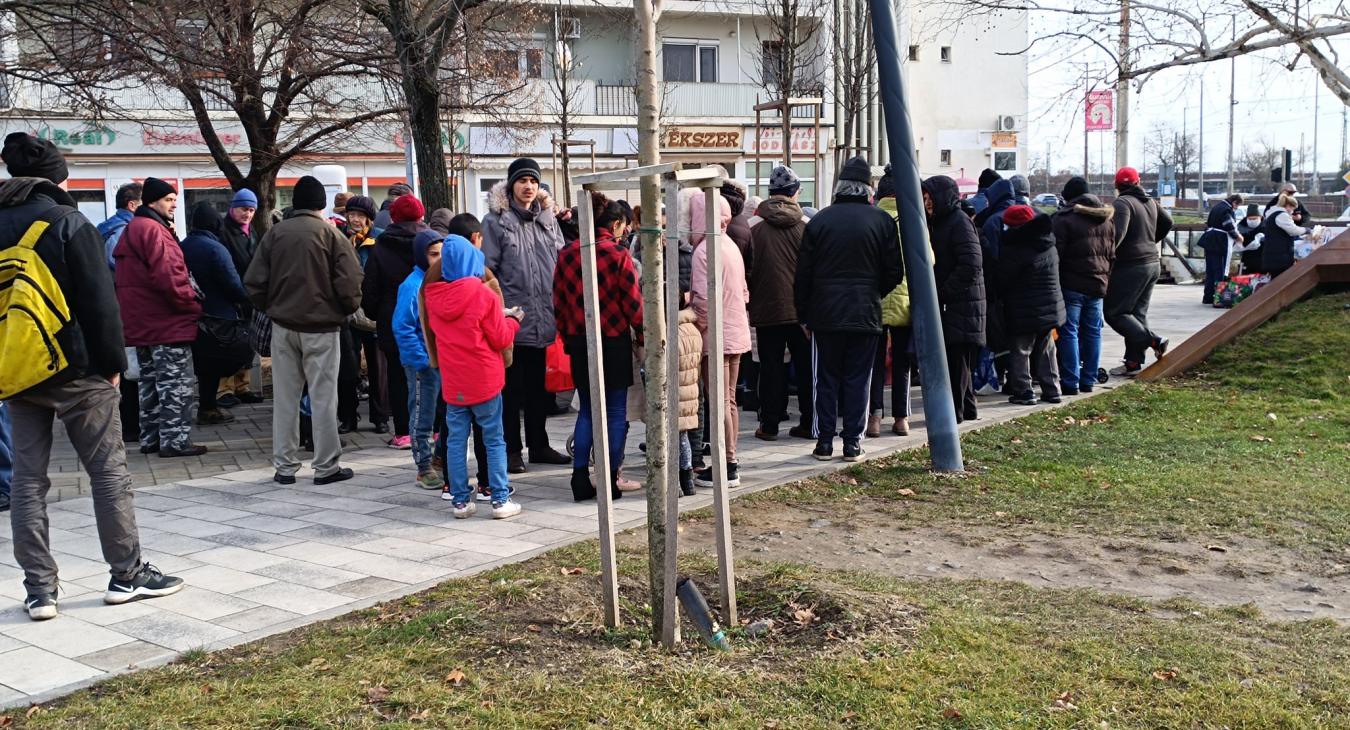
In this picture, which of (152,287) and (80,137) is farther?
(80,137)

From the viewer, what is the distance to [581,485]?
25.6 ft

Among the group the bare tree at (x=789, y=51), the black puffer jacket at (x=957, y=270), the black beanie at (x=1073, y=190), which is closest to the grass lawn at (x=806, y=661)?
the black puffer jacket at (x=957, y=270)

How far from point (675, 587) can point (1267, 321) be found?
1042cm

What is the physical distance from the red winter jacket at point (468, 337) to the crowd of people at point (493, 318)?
0.5 inches

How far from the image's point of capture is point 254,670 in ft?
15.8

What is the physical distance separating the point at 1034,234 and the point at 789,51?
37.2 feet

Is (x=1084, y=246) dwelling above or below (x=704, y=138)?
below

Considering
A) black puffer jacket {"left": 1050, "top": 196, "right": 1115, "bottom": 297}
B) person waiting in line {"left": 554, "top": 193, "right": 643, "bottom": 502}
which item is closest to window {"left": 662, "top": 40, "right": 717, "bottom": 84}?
black puffer jacket {"left": 1050, "top": 196, "right": 1115, "bottom": 297}

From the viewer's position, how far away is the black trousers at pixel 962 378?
10.3 m

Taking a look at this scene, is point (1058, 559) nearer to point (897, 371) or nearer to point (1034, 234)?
point (897, 371)

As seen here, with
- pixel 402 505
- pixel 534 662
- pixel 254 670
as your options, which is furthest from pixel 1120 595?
pixel 402 505

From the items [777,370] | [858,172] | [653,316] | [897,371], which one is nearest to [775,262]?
[777,370]

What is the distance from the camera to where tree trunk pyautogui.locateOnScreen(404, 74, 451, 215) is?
11.9 m

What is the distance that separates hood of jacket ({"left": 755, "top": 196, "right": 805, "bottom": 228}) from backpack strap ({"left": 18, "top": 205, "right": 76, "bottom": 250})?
554cm
